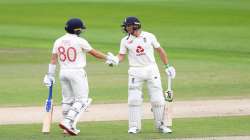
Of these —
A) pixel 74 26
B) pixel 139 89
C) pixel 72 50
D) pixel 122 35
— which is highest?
pixel 122 35

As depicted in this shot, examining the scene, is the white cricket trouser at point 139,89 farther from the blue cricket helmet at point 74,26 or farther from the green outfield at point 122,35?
the green outfield at point 122,35

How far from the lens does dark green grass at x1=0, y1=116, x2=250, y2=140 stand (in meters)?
14.4

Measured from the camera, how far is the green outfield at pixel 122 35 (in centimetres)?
2155

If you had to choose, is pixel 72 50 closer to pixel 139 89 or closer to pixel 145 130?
pixel 139 89

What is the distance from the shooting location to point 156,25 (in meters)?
43.1

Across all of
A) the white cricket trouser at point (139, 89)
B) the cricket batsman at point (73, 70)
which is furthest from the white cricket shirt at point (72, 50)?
the white cricket trouser at point (139, 89)

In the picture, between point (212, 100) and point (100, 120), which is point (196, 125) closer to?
point (100, 120)

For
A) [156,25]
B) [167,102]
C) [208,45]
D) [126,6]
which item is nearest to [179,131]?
[167,102]

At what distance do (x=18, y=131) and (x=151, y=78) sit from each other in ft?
8.36

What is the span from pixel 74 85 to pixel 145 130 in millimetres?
1685

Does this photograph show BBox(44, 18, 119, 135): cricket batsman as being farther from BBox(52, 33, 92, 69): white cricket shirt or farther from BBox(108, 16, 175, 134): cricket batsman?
BBox(108, 16, 175, 134): cricket batsman

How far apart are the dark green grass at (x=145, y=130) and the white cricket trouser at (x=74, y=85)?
643mm

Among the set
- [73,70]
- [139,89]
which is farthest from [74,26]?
[139,89]

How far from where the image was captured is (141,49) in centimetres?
1478
